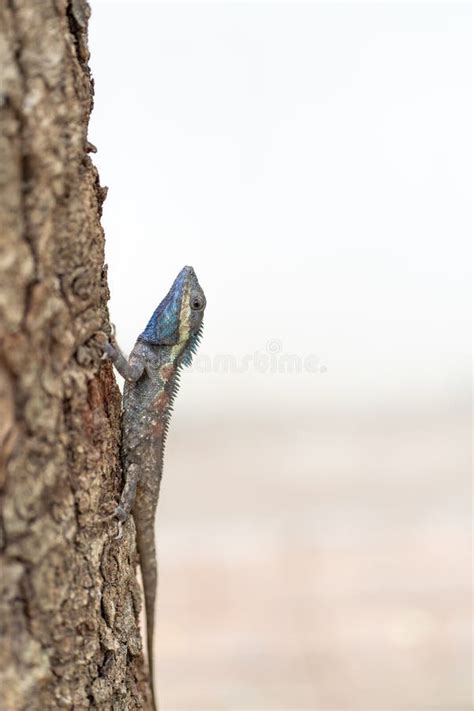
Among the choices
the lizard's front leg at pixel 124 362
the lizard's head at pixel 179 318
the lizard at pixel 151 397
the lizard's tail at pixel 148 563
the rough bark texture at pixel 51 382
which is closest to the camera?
the rough bark texture at pixel 51 382

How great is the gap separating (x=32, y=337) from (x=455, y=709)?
502cm

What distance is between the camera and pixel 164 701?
19.9ft

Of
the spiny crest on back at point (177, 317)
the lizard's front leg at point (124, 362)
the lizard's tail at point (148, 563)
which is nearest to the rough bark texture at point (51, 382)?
the lizard's front leg at point (124, 362)

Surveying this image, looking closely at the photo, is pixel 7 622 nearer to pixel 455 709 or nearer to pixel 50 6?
pixel 50 6

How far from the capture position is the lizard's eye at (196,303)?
4.84 meters

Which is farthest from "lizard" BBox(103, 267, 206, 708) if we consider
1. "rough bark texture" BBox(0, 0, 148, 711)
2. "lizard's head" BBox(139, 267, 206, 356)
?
"rough bark texture" BBox(0, 0, 148, 711)

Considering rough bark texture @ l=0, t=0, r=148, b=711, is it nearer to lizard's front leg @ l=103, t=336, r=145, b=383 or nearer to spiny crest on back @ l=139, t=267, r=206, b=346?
lizard's front leg @ l=103, t=336, r=145, b=383

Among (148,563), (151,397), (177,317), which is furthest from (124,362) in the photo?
(148,563)

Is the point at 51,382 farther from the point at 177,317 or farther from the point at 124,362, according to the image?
the point at 177,317

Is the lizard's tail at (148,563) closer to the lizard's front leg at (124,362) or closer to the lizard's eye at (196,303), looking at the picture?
the lizard's front leg at (124,362)

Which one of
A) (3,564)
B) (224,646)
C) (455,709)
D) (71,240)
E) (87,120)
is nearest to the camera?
(3,564)

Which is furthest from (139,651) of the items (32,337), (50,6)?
(50,6)

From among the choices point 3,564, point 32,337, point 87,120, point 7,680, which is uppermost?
point 87,120

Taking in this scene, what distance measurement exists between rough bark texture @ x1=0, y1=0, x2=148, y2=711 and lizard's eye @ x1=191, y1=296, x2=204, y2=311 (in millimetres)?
1772
